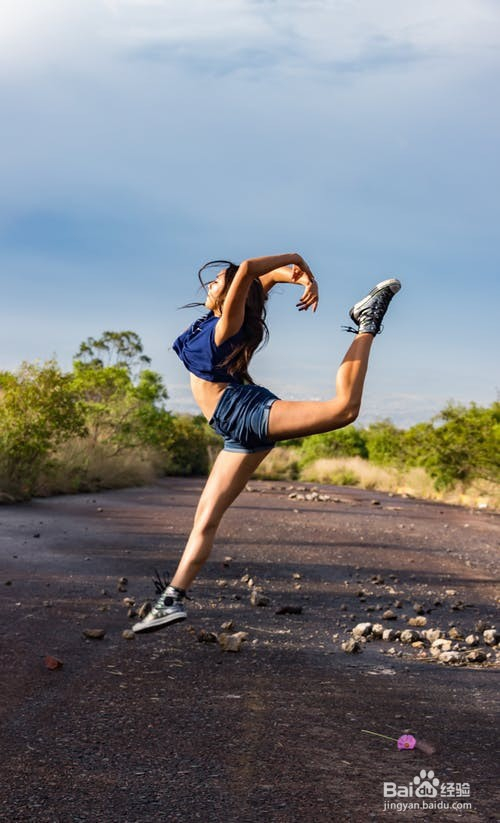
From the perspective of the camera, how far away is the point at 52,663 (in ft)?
16.9

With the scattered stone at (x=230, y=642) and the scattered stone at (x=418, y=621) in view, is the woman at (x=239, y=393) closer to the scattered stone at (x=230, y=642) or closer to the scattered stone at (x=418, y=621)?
the scattered stone at (x=230, y=642)

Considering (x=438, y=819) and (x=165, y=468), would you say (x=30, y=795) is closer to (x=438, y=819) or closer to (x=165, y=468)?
(x=438, y=819)

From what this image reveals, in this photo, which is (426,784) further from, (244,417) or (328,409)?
(244,417)

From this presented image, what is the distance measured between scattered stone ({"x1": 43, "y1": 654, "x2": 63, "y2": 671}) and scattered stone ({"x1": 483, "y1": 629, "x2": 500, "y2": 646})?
10.3 feet

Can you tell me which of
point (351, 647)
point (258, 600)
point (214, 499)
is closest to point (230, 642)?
point (351, 647)

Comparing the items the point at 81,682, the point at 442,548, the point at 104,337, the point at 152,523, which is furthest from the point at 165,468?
the point at 81,682

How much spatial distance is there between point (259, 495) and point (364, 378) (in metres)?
17.7

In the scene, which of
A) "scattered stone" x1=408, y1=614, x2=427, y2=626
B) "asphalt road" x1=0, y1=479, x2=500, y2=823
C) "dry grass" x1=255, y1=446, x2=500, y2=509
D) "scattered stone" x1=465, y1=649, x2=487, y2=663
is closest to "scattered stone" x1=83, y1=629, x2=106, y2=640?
"asphalt road" x1=0, y1=479, x2=500, y2=823

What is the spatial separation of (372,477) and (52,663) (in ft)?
84.4

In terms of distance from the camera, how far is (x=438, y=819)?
10.5 feet

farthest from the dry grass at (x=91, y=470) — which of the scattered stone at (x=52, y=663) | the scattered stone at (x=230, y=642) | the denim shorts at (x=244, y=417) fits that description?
the denim shorts at (x=244, y=417)

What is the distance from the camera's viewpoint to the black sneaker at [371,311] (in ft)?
15.6

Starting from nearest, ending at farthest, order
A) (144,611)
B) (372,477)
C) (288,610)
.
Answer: (144,611), (288,610), (372,477)

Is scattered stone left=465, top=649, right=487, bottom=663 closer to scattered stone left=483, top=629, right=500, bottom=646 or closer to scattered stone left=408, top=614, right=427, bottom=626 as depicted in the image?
scattered stone left=483, top=629, right=500, bottom=646
